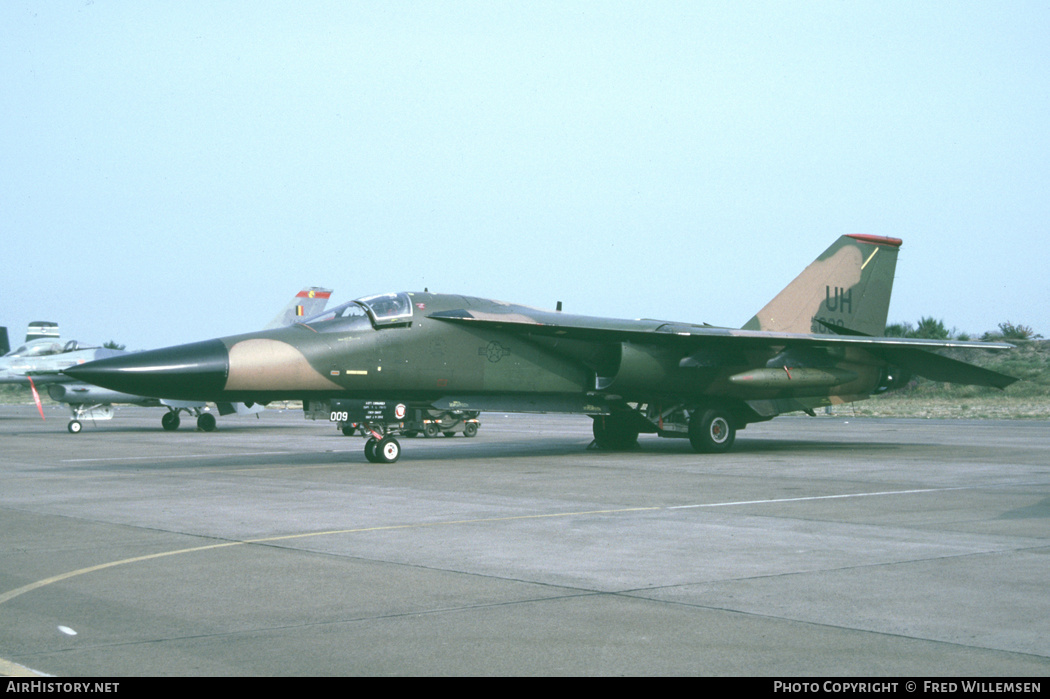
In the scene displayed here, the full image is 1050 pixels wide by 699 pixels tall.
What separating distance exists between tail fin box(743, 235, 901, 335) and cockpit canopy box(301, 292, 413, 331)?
28.0 ft

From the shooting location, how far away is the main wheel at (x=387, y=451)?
53.2 ft

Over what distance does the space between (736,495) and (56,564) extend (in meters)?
7.45

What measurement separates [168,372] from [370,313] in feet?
11.3

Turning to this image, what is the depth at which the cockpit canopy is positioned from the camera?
51.4 ft

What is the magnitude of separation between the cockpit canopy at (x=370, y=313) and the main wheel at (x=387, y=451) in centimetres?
205

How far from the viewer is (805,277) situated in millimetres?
21375

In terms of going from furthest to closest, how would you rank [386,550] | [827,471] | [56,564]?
[827,471], [386,550], [56,564]

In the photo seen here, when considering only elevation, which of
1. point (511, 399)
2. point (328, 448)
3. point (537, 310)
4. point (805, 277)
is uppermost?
point (805, 277)

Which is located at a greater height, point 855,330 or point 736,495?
point 855,330

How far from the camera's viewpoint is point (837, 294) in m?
21.5

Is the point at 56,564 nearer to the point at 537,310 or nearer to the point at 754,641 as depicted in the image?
the point at 754,641

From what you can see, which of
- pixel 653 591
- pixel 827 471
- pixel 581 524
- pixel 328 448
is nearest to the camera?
pixel 653 591

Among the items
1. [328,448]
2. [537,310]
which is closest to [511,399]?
[537,310]

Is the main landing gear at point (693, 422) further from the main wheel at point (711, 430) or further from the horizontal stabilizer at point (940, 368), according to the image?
the horizontal stabilizer at point (940, 368)
